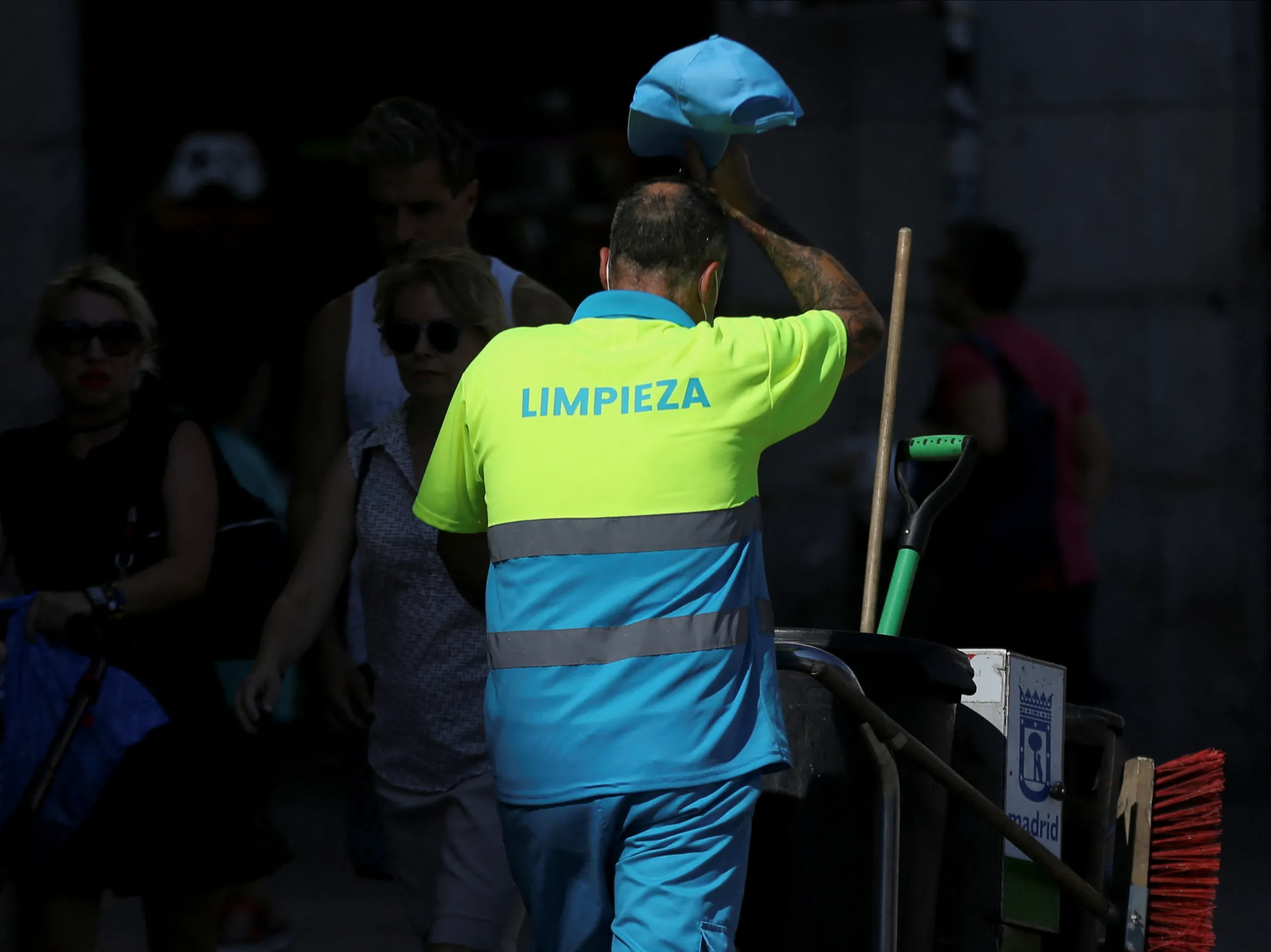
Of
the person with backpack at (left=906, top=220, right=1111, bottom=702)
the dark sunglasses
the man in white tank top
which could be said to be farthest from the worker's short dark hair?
the dark sunglasses

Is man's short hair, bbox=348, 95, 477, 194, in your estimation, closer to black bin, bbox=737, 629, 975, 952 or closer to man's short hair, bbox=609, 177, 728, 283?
man's short hair, bbox=609, 177, 728, 283

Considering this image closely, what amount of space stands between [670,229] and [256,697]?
1.27m

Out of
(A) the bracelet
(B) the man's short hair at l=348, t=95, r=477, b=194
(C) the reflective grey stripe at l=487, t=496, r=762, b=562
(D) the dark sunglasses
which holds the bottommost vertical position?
(A) the bracelet

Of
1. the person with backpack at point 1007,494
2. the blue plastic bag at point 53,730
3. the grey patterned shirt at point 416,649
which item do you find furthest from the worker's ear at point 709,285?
the person with backpack at point 1007,494

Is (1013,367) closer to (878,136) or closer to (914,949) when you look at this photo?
(878,136)

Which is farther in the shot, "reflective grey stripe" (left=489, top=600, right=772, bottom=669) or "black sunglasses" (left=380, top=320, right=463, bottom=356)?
"black sunglasses" (left=380, top=320, right=463, bottom=356)

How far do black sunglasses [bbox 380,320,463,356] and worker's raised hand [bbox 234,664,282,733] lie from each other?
2.24ft

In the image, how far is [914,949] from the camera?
3.64 m

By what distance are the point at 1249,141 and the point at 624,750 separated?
581cm

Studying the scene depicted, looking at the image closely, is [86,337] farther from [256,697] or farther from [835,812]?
[835,812]

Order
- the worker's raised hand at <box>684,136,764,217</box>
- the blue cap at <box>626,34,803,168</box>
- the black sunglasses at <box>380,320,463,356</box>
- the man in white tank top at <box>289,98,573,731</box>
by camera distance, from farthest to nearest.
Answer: the man in white tank top at <box>289,98,573,731</box> → the black sunglasses at <box>380,320,463,356</box> → the worker's raised hand at <box>684,136,764,217</box> → the blue cap at <box>626,34,803,168</box>

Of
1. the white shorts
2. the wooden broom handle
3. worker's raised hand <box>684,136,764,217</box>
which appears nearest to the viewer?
worker's raised hand <box>684,136,764,217</box>

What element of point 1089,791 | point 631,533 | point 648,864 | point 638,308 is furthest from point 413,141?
point 648,864

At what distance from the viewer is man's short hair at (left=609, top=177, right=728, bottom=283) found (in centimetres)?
328
